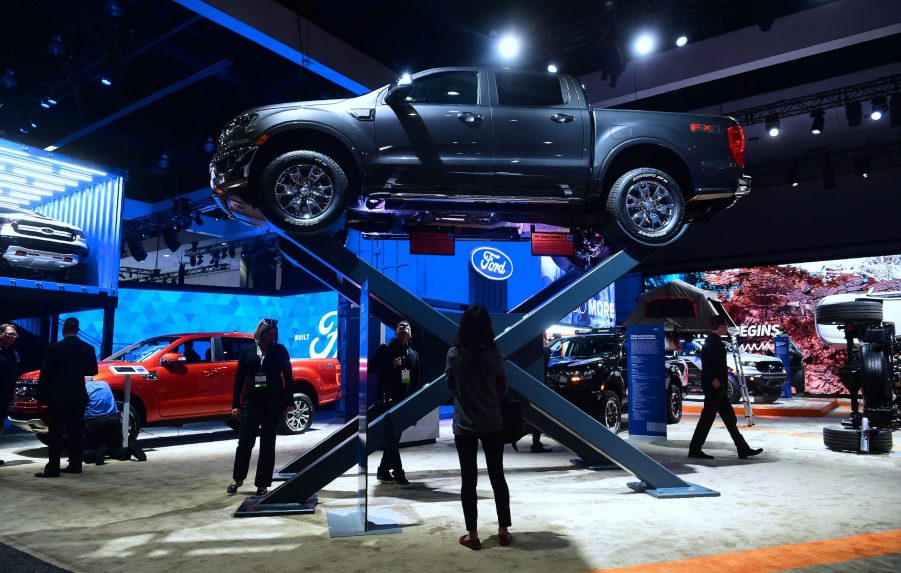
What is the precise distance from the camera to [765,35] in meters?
10.1

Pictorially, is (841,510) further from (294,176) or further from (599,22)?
(599,22)

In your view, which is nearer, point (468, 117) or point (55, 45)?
point (468, 117)

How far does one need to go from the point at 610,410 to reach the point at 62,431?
721 centimetres

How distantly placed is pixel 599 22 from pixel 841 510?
304 inches

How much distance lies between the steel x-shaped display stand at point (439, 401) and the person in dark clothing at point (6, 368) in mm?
3883

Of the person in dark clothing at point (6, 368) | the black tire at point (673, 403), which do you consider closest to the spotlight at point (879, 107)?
the black tire at point (673, 403)

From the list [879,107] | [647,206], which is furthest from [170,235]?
[879,107]

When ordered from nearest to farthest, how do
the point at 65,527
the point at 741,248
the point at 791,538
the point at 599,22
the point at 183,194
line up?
the point at 791,538, the point at 65,527, the point at 599,22, the point at 741,248, the point at 183,194

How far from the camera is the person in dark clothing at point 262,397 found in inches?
213

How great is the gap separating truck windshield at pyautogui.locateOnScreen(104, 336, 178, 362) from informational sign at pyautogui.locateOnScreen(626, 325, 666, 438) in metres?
6.91

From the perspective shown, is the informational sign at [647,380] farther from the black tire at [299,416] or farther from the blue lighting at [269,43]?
the blue lighting at [269,43]

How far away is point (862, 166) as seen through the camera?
14531mm

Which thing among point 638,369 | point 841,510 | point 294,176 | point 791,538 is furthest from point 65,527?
point 638,369

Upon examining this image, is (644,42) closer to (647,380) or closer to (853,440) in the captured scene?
(647,380)
